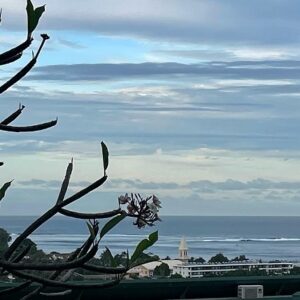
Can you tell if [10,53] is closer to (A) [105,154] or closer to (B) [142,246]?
(A) [105,154]

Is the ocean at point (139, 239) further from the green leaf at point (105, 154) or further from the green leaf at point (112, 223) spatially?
the green leaf at point (105, 154)

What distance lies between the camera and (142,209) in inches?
113

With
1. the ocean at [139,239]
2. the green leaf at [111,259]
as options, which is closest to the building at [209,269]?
the ocean at [139,239]

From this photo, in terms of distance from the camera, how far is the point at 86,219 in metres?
2.90

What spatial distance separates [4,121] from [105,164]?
0.39m

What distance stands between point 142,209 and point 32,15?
65 centimetres

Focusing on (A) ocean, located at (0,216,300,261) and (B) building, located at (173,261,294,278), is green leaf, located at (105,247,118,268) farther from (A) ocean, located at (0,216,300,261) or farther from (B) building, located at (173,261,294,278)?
(B) building, located at (173,261,294,278)

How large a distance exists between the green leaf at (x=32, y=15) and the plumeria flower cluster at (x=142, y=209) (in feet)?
1.90

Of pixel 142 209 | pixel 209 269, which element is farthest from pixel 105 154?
pixel 209 269

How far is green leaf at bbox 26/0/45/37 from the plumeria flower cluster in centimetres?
58

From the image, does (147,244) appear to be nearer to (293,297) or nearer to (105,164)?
(105,164)

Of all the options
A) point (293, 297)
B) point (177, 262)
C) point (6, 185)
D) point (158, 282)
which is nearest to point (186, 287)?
point (158, 282)

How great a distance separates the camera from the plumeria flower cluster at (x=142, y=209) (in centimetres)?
283

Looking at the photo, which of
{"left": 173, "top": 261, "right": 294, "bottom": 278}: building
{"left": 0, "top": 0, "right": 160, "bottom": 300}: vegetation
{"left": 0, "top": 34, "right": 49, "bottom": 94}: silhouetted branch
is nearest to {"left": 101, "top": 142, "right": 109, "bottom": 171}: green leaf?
{"left": 0, "top": 0, "right": 160, "bottom": 300}: vegetation
